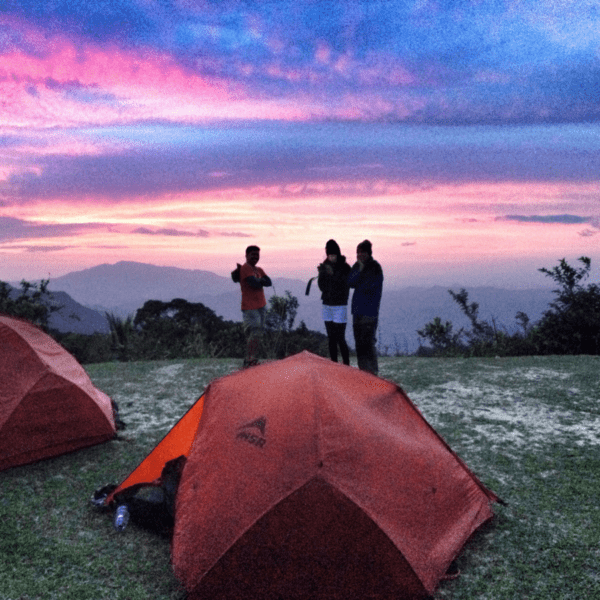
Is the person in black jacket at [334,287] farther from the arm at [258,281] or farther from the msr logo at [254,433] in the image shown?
the msr logo at [254,433]

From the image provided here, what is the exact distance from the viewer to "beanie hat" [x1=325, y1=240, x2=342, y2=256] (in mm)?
7836

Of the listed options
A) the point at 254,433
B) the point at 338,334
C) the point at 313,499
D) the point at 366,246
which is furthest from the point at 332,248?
the point at 313,499

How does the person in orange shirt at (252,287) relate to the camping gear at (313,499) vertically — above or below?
above

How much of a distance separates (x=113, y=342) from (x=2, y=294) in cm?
251

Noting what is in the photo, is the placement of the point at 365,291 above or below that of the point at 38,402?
above

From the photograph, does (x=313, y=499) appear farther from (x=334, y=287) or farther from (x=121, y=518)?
(x=334, y=287)

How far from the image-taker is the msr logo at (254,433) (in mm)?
3510

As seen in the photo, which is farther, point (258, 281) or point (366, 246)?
point (258, 281)

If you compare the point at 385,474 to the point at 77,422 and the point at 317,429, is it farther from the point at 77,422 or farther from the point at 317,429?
the point at 77,422

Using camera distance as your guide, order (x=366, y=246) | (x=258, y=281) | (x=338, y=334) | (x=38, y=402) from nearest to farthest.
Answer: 1. (x=38, y=402)
2. (x=366, y=246)
3. (x=338, y=334)
4. (x=258, y=281)

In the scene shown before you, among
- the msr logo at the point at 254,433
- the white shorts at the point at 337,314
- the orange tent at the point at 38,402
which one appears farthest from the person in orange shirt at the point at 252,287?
the msr logo at the point at 254,433

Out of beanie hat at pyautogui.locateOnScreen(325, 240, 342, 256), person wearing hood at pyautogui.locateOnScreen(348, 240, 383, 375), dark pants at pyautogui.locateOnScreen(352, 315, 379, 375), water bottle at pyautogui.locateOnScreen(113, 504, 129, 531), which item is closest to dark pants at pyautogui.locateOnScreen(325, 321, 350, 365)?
dark pants at pyautogui.locateOnScreen(352, 315, 379, 375)

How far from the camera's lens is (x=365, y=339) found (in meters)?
7.53

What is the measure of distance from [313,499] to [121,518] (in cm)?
172
